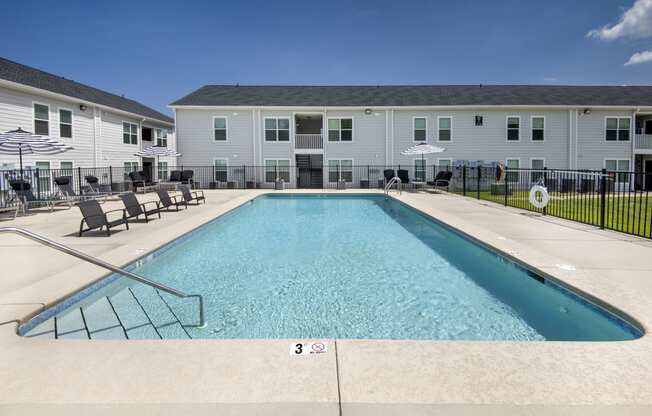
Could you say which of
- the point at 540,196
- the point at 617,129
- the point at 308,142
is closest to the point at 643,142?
the point at 617,129

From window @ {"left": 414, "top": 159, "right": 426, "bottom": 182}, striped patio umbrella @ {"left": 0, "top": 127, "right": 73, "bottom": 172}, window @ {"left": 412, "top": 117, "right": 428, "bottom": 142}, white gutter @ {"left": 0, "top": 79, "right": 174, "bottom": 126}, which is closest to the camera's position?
striped patio umbrella @ {"left": 0, "top": 127, "right": 73, "bottom": 172}

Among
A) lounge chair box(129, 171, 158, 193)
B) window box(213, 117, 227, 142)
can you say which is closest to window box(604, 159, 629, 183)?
window box(213, 117, 227, 142)

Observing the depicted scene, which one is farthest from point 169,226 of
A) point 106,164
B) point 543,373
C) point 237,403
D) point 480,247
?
point 106,164

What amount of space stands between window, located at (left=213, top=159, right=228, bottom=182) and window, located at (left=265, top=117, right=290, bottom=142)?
3038mm

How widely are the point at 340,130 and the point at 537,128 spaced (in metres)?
12.2

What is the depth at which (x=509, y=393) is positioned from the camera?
2529 millimetres

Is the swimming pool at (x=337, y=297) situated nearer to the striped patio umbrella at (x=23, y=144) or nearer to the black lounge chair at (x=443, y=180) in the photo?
the striped patio umbrella at (x=23, y=144)

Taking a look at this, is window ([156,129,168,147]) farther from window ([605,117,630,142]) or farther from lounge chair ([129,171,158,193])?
window ([605,117,630,142])

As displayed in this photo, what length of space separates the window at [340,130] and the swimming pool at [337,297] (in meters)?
16.2

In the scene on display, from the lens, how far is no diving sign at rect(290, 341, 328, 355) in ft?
10.3

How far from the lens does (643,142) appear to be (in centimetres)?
2542

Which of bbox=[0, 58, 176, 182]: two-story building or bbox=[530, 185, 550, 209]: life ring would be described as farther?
bbox=[0, 58, 176, 182]: two-story building

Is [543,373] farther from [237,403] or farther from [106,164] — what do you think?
[106,164]

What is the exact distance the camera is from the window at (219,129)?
81.0ft
